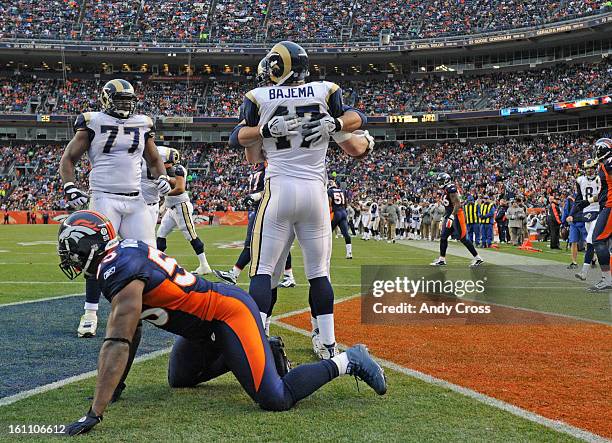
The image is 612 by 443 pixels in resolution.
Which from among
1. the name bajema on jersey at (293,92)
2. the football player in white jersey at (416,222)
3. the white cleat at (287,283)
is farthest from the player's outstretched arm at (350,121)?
the football player in white jersey at (416,222)

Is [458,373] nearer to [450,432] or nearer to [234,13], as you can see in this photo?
[450,432]

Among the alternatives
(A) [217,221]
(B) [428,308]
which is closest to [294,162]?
(B) [428,308]

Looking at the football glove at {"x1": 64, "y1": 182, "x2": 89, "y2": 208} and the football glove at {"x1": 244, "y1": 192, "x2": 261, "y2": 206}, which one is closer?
the football glove at {"x1": 64, "y1": 182, "x2": 89, "y2": 208}

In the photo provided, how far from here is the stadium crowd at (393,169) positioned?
41438mm

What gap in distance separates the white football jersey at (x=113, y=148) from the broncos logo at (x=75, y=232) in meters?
2.66

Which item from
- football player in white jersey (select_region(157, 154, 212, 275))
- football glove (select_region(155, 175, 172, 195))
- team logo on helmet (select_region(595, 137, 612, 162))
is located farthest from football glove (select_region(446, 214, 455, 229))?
football glove (select_region(155, 175, 172, 195))

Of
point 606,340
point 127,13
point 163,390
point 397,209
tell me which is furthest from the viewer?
point 127,13

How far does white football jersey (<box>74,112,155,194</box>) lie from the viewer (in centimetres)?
605

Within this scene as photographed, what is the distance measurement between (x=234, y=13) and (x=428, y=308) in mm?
49823

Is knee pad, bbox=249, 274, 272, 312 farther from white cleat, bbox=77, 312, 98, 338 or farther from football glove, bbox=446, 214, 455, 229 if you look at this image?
football glove, bbox=446, 214, 455, 229

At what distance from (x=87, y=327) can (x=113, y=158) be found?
1.57m

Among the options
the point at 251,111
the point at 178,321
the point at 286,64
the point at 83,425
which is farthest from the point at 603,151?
the point at 83,425

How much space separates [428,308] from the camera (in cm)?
718

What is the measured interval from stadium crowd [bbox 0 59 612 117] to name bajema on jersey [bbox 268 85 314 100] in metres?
43.1
